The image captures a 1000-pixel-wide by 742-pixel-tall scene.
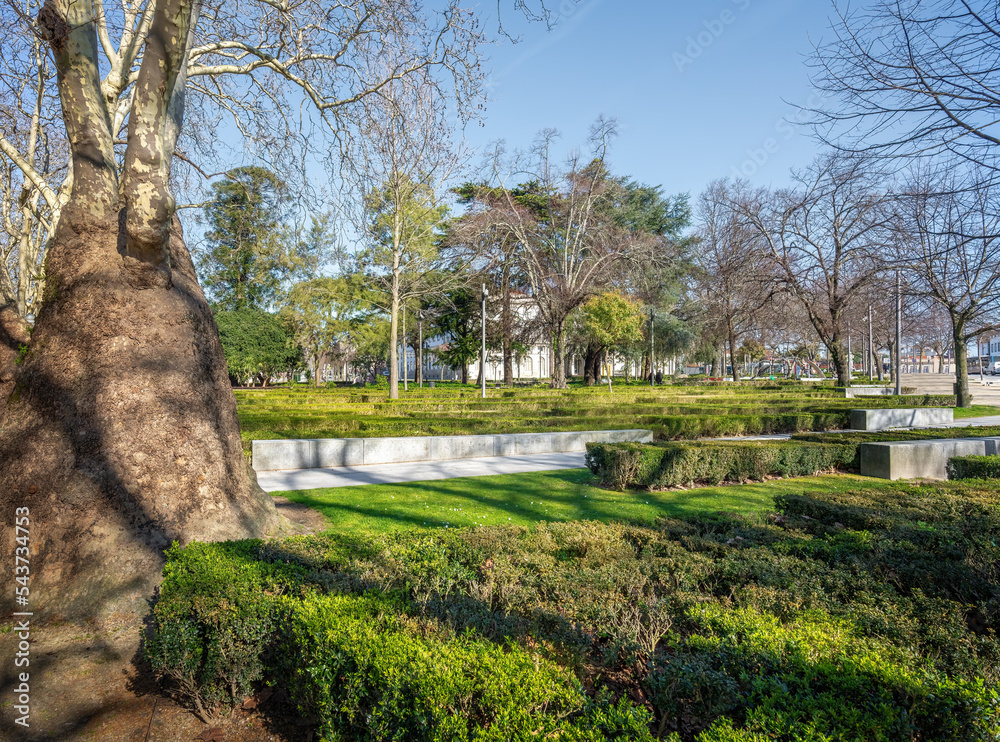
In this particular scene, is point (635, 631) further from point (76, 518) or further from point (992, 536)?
point (76, 518)

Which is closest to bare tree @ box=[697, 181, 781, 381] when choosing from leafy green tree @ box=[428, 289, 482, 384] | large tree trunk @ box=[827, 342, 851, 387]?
large tree trunk @ box=[827, 342, 851, 387]

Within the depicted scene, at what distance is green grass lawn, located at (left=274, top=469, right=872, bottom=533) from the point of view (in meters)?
6.66

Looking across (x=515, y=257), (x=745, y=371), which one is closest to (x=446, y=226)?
(x=515, y=257)

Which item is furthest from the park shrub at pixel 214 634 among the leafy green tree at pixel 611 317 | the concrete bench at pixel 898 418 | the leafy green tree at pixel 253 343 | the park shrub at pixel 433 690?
the leafy green tree at pixel 253 343

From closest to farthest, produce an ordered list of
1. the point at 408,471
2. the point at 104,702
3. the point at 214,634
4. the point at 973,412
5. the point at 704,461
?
the point at 214,634 < the point at 104,702 < the point at 704,461 < the point at 408,471 < the point at 973,412

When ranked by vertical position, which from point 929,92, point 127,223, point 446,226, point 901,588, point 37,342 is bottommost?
point 901,588

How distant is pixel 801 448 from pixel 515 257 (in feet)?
89.9

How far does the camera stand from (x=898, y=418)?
17.3 m

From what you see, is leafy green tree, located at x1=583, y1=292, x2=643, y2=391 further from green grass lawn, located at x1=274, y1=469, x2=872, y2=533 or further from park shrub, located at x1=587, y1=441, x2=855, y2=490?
green grass lawn, located at x1=274, y1=469, x2=872, y2=533

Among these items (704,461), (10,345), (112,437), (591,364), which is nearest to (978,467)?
(704,461)

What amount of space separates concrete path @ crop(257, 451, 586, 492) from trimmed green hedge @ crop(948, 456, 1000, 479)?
6.01 meters

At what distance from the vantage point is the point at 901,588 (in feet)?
11.9

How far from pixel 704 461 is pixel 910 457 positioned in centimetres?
401

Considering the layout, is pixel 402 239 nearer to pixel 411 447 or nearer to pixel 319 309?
pixel 319 309
